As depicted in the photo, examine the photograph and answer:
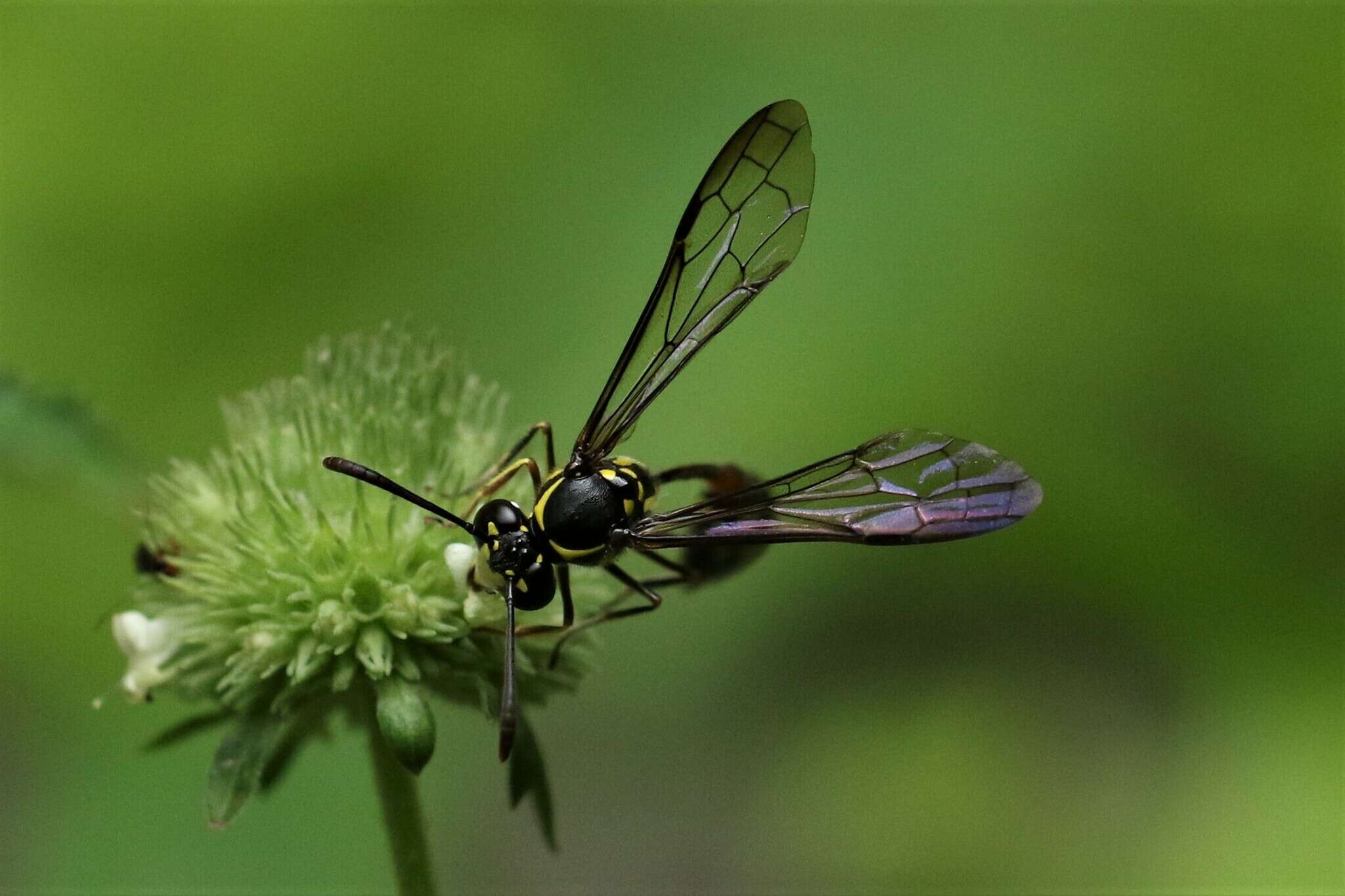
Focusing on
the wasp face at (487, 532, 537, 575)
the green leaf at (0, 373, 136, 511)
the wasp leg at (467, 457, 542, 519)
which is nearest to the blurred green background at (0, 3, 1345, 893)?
the green leaf at (0, 373, 136, 511)

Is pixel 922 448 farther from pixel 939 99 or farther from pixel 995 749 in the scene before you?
pixel 939 99

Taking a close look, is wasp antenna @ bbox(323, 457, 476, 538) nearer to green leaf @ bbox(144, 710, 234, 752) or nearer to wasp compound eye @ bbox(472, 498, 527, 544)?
wasp compound eye @ bbox(472, 498, 527, 544)

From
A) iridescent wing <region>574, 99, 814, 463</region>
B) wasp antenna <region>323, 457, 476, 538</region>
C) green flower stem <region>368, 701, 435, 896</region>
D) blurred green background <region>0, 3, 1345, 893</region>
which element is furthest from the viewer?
blurred green background <region>0, 3, 1345, 893</region>

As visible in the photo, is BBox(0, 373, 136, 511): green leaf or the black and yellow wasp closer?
the black and yellow wasp

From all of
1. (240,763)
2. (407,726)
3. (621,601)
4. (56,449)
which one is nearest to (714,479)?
(621,601)

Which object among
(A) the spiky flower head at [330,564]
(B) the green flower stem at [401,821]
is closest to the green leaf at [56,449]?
(A) the spiky flower head at [330,564]

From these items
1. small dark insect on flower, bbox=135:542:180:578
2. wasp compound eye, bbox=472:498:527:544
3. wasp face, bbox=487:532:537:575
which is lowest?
wasp face, bbox=487:532:537:575

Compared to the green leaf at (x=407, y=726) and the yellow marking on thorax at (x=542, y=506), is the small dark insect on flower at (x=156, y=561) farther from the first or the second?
the yellow marking on thorax at (x=542, y=506)
